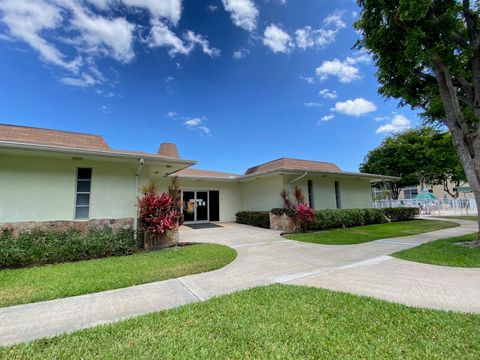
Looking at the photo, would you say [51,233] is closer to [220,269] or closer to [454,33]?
[220,269]

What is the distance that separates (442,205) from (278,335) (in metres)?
32.0

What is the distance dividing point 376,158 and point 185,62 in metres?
28.2

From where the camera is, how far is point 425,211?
75.8 ft

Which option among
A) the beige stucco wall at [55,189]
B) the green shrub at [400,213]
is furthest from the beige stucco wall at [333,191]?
the beige stucco wall at [55,189]

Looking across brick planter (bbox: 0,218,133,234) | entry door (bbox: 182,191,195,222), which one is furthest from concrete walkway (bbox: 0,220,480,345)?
entry door (bbox: 182,191,195,222)

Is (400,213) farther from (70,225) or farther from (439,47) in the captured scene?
(70,225)

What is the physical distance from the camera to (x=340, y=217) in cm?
1353

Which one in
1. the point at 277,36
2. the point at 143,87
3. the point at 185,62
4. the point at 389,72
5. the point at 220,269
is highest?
the point at 277,36

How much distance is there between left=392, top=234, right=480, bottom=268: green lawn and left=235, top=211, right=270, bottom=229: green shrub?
751cm

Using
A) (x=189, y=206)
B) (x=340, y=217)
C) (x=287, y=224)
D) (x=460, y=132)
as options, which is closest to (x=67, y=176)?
(x=189, y=206)

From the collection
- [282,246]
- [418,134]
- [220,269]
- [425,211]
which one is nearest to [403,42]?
[282,246]

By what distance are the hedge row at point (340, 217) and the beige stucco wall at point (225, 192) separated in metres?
0.80

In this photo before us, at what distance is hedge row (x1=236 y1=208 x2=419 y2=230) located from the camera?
12.8 meters

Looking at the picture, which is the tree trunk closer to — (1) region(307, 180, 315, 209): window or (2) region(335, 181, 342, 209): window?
(1) region(307, 180, 315, 209): window
